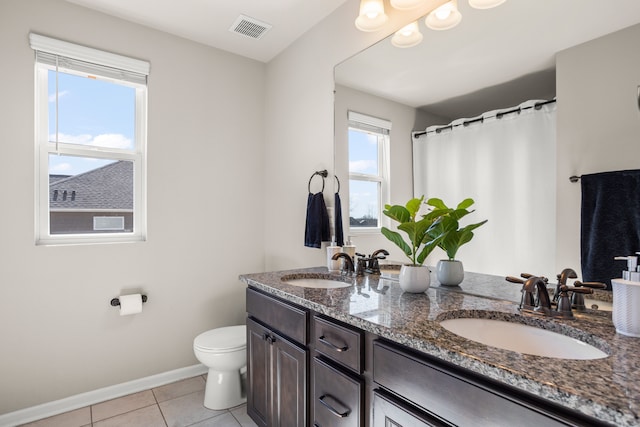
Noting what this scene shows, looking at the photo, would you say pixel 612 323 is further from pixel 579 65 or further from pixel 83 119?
pixel 83 119

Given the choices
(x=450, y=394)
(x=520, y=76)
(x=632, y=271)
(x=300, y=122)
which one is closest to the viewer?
(x=450, y=394)

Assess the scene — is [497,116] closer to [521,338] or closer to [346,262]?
[521,338]

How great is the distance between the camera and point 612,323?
103 centimetres

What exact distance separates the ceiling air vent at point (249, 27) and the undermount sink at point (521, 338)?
227 centimetres

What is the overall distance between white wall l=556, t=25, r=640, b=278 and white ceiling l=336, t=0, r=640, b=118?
0.05 m

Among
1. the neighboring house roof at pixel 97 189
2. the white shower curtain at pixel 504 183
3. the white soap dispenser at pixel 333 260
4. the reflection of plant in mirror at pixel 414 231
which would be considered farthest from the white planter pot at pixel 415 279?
the neighboring house roof at pixel 97 189

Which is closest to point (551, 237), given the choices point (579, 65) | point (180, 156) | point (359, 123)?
point (579, 65)

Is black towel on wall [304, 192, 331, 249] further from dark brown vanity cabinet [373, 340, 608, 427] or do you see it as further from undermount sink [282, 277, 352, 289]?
dark brown vanity cabinet [373, 340, 608, 427]

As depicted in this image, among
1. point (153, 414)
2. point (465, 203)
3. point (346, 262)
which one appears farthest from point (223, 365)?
point (465, 203)

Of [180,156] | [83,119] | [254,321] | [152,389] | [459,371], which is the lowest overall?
[152,389]

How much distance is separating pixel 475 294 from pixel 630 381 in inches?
29.0

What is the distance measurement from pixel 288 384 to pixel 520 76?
1.65 metres

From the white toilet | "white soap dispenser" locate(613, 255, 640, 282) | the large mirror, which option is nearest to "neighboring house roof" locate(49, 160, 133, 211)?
the white toilet

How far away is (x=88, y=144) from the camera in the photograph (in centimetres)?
234
